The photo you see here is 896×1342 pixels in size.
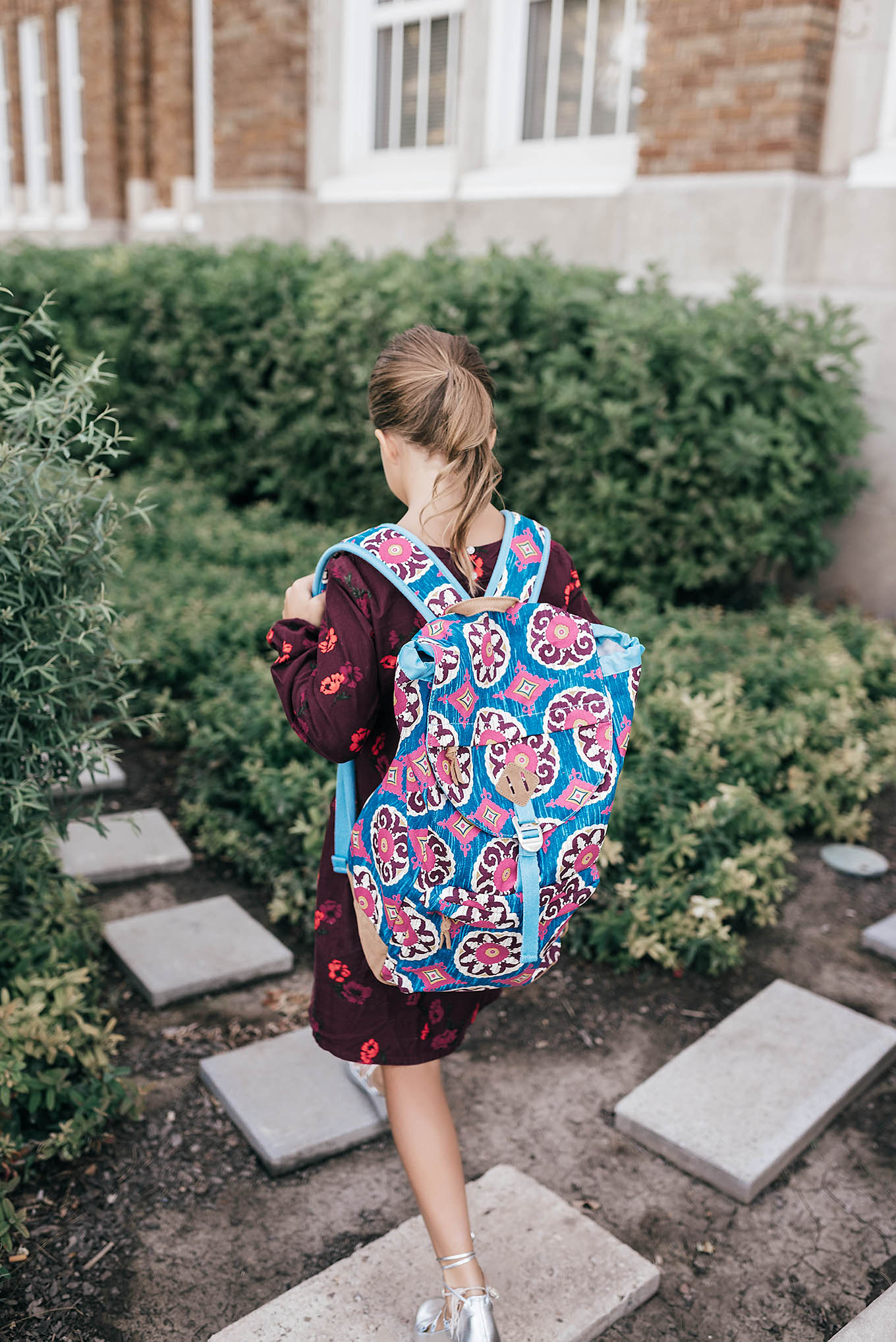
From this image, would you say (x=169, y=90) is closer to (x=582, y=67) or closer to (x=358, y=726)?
(x=582, y=67)

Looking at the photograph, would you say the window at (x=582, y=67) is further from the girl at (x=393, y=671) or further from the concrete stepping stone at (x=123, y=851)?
the girl at (x=393, y=671)

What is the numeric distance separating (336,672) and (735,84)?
5.35 m

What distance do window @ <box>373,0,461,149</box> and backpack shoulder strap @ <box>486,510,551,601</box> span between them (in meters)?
7.32

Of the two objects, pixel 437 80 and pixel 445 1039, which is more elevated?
pixel 437 80

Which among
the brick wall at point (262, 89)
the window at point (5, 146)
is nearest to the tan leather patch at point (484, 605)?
the brick wall at point (262, 89)

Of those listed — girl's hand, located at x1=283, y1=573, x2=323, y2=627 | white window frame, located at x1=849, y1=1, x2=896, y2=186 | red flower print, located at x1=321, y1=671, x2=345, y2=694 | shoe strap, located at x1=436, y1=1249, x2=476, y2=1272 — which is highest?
white window frame, located at x1=849, y1=1, x2=896, y2=186

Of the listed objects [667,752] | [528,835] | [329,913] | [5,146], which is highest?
[5,146]

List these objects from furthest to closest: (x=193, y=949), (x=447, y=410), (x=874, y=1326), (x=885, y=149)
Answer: (x=885, y=149) < (x=193, y=949) < (x=874, y=1326) < (x=447, y=410)

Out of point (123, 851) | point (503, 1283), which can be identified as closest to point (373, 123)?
point (123, 851)

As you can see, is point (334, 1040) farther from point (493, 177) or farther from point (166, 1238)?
point (493, 177)

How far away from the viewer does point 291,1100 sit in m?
2.43

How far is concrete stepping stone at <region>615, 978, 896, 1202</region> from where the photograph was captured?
2342mm

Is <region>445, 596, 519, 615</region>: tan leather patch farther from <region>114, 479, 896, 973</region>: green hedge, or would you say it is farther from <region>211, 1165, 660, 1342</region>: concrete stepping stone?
<region>114, 479, 896, 973</region>: green hedge

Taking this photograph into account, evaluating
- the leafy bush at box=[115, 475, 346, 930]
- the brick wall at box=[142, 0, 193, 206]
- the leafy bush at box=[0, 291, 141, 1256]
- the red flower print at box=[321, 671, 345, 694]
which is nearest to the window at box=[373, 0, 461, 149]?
the brick wall at box=[142, 0, 193, 206]
